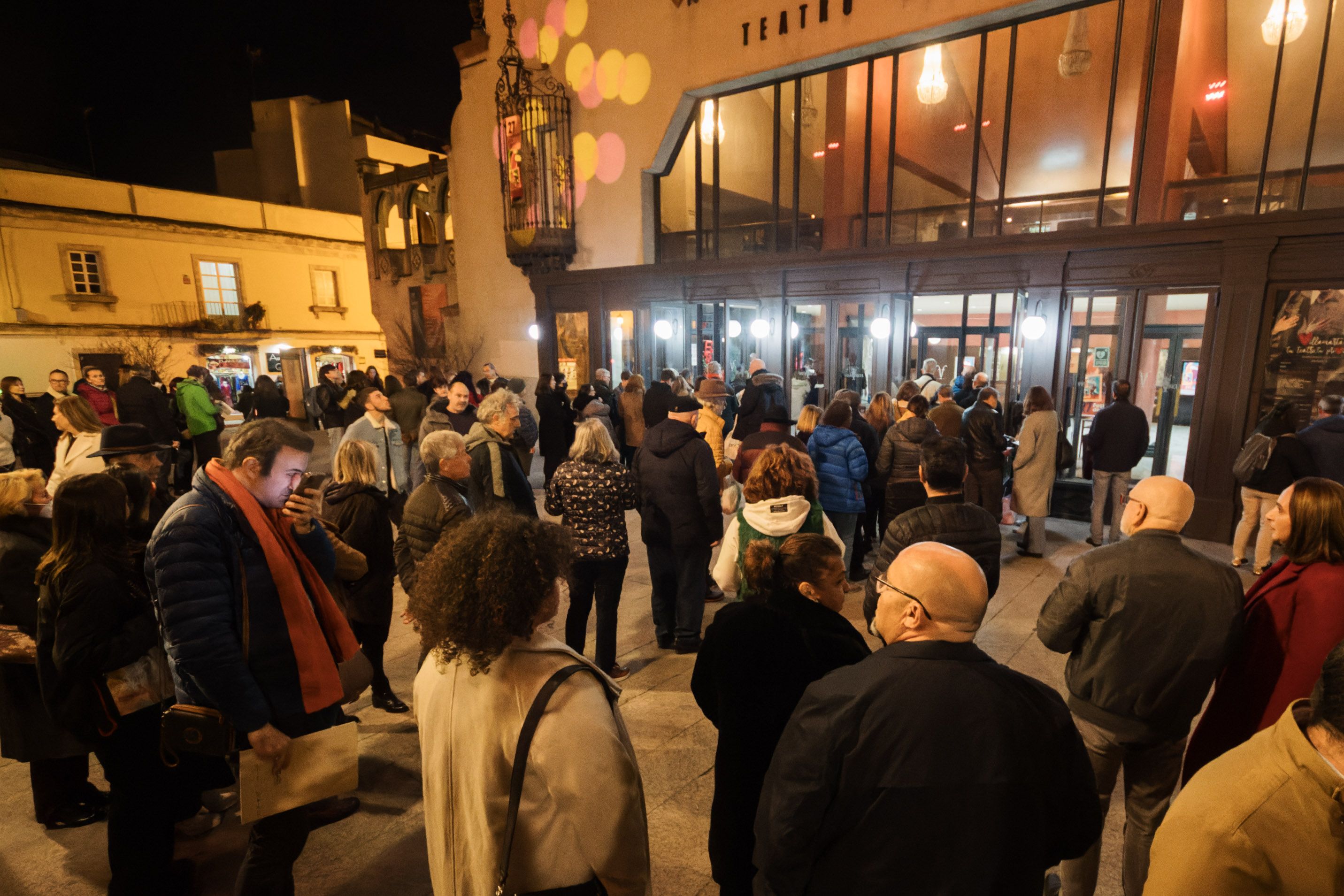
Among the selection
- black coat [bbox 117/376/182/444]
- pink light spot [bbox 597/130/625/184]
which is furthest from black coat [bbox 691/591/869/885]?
pink light spot [bbox 597/130/625/184]

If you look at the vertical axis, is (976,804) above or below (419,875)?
above

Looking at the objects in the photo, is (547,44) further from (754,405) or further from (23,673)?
(23,673)

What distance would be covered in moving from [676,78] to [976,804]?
14.2 m

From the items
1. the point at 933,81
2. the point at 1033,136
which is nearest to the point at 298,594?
the point at 933,81

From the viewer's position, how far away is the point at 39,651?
240 centimetres

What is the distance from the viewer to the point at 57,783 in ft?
10.3

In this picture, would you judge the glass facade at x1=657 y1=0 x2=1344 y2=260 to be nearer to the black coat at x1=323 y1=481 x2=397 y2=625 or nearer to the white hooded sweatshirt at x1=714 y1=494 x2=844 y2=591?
the white hooded sweatshirt at x1=714 y1=494 x2=844 y2=591

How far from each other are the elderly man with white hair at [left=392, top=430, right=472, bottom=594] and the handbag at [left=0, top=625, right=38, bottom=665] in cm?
150

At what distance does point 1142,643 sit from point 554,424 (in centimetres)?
827

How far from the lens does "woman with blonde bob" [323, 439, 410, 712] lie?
12.3ft

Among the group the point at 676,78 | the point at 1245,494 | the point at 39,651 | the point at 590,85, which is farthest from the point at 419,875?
the point at 590,85

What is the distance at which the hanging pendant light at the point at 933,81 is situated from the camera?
9.79 meters

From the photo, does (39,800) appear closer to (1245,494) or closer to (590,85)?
(1245,494)

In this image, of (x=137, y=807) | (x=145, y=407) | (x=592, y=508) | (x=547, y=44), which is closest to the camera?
(x=137, y=807)
